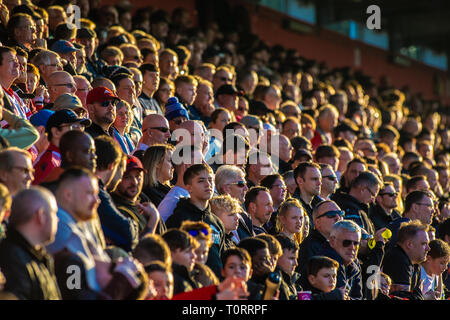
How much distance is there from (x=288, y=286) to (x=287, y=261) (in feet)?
0.93

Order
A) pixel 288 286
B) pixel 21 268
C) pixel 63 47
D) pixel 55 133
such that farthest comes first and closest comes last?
pixel 63 47 → pixel 288 286 → pixel 55 133 → pixel 21 268

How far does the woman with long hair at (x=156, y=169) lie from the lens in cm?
595

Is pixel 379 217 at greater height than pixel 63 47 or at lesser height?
lesser

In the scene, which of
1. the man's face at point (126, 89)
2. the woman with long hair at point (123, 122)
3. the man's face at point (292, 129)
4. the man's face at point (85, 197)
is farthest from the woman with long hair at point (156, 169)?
the man's face at point (292, 129)

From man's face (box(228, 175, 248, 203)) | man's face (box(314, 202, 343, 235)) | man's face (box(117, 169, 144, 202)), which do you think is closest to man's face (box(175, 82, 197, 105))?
man's face (box(228, 175, 248, 203))

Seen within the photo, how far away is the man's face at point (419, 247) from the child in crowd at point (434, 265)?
0.32m

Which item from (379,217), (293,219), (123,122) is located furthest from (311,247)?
(379,217)

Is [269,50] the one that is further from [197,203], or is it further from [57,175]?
[57,175]

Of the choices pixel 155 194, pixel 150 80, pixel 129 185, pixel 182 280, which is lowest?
pixel 182 280

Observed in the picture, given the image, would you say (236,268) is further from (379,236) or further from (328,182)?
(328,182)

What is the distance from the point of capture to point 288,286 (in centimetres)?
558

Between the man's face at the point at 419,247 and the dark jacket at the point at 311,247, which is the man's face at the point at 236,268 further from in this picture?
the man's face at the point at 419,247

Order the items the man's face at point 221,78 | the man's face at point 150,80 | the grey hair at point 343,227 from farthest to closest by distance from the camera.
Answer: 1. the man's face at point 221,78
2. the man's face at point 150,80
3. the grey hair at point 343,227

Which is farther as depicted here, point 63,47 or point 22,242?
point 63,47
